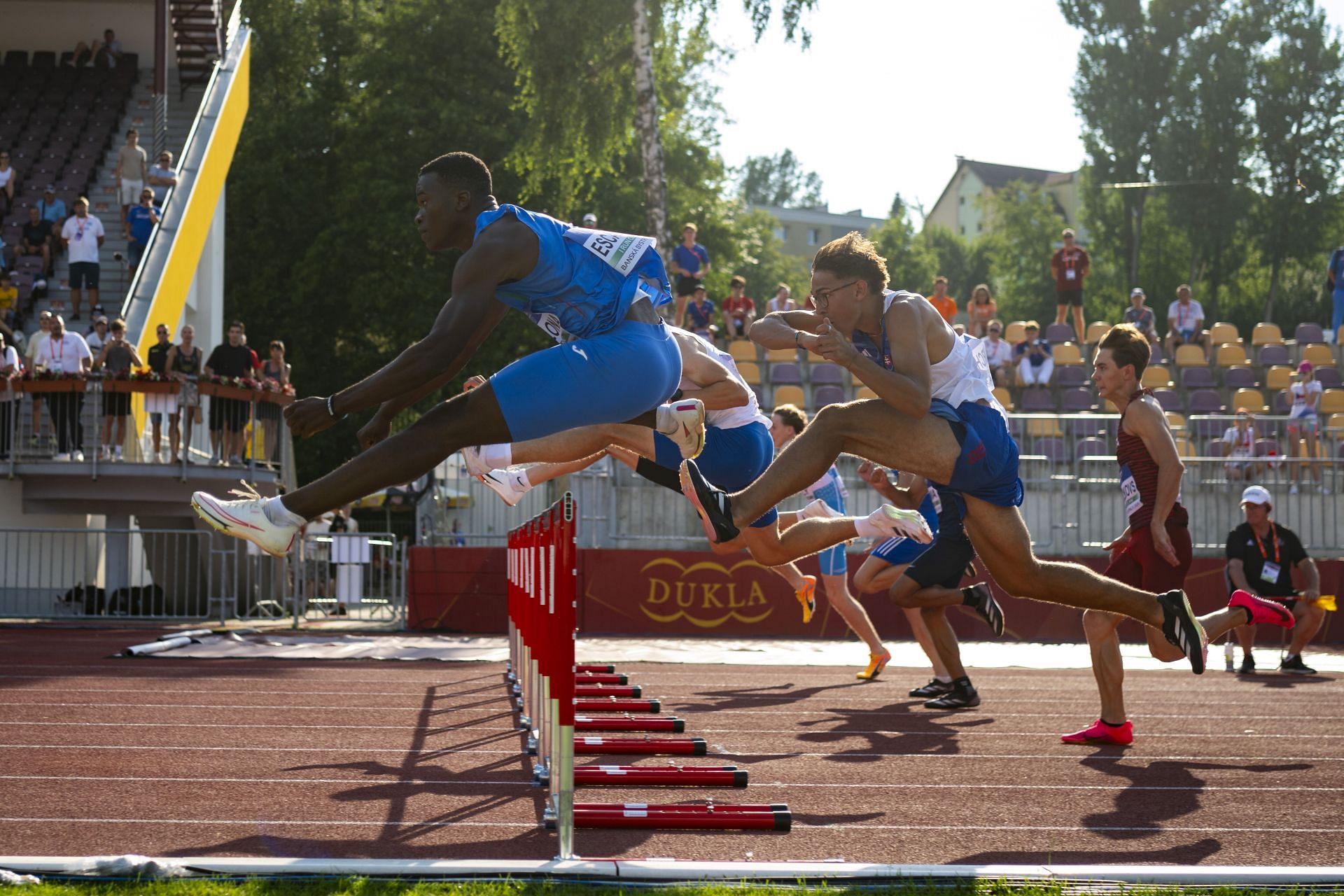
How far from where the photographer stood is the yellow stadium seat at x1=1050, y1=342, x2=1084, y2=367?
2292cm

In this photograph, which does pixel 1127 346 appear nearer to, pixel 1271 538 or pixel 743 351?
pixel 1271 538

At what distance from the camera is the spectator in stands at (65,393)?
56.1ft

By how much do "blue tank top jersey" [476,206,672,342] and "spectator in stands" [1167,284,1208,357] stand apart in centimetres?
2096

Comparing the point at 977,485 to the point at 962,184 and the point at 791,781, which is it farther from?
the point at 962,184

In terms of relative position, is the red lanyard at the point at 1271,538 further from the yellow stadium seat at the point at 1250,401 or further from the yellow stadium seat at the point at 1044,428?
the yellow stadium seat at the point at 1250,401

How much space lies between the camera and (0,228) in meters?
22.8

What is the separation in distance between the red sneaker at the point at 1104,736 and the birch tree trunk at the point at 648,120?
1484 cm

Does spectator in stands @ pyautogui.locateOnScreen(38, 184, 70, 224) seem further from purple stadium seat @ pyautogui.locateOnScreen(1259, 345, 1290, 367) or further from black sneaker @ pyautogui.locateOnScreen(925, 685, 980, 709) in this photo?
purple stadium seat @ pyautogui.locateOnScreen(1259, 345, 1290, 367)

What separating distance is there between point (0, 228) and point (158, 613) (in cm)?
885

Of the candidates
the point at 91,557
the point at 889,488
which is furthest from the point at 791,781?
the point at 91,557

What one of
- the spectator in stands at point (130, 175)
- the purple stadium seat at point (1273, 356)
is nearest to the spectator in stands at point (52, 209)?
the spectator in stands at point (130, 175)

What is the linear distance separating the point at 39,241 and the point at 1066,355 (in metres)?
16.1

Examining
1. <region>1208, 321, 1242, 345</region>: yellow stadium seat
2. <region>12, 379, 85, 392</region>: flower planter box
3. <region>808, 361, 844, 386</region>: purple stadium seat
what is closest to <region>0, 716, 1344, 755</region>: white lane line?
<region>12, 379, 85, 392</region>: flower planter box

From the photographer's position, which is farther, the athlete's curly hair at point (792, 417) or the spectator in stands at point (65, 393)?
the spectator in stands at point (65, 393)
